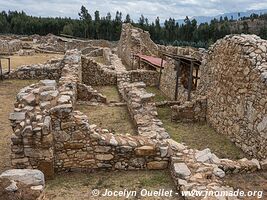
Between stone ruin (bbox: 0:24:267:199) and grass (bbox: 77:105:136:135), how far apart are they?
17.9 inches

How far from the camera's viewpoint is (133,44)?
1187 inches

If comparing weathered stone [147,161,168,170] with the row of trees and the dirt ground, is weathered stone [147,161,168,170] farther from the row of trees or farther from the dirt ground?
the row of trees

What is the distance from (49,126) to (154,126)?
396 cm

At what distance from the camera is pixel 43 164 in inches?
311

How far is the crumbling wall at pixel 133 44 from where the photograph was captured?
30109 millimetres

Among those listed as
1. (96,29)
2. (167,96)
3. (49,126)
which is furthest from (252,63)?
(96,29)

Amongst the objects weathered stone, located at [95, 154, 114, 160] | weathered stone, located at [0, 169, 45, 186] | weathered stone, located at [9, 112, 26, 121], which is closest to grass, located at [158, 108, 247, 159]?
weathered stone, located at [95, 154, 114, 160]

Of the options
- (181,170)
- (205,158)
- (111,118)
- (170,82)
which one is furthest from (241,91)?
(170,82)


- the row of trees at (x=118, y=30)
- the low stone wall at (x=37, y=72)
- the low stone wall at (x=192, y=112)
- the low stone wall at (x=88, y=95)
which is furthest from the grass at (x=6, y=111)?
the row of trees at (x=118, y=30)

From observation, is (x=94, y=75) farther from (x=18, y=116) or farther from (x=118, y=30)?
(x=118, y=30)

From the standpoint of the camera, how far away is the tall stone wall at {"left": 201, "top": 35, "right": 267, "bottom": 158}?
31.9 ft

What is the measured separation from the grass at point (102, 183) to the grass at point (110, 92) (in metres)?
9.83

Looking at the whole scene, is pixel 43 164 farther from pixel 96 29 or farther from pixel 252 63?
pixel 96 29

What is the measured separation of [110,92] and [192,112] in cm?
740
